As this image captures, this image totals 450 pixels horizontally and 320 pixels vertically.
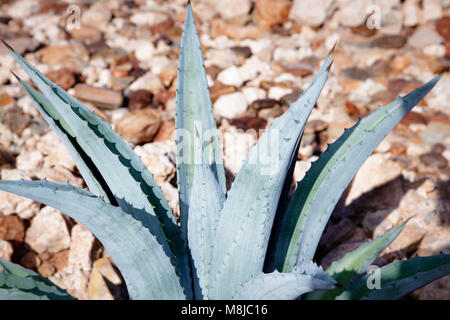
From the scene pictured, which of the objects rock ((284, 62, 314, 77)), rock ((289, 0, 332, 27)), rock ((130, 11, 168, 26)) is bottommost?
rock ((284, 62, 314, 77))

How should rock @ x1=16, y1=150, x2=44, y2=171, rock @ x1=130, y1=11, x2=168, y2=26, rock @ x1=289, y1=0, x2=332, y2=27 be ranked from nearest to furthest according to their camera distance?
rock @ x1=16, y1=150, x2=44, y2=171 → rock @ x1=289, y1=0, x2=332, y2=27 → rock @ x1=130, y1=11, x2=168, y2=26

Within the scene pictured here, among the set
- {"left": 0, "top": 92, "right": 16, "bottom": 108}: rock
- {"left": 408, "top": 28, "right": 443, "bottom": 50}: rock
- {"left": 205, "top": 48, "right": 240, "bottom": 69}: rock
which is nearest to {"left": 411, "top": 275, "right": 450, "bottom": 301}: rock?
{"left": 205, "top": 48, "right": 240, "bottom": 69}: rock

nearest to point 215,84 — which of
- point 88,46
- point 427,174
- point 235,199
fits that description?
point 88,46

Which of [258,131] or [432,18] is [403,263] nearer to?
[258,131]

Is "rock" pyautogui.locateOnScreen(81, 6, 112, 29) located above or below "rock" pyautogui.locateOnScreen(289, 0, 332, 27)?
above

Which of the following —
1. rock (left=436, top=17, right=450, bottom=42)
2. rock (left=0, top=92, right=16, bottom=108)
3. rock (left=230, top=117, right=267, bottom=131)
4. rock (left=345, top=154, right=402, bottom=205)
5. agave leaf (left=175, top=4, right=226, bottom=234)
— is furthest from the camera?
rock (left=436, top=17, right=450, bottom=42)

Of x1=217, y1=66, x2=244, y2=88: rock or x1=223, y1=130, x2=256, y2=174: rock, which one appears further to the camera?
x1=217, y1=66, x2=244, y2=88: rock

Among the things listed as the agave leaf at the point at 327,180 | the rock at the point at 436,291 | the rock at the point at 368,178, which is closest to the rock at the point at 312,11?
the rock at the point at 368,178

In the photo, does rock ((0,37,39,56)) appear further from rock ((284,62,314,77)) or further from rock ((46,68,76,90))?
rock ((284,62,314,77))

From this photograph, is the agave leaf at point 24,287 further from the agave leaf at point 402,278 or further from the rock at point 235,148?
the rock at point 235,148
